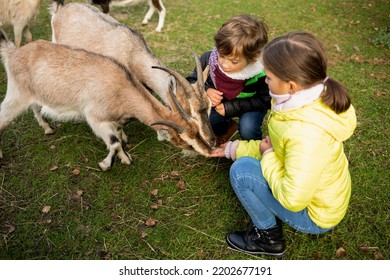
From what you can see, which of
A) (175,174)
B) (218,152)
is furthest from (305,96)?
(175,174)

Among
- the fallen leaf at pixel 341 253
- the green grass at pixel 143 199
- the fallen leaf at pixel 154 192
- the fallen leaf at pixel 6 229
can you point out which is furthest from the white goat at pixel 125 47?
the fallen leaf at pixel 6 229

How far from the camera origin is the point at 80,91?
3422mm

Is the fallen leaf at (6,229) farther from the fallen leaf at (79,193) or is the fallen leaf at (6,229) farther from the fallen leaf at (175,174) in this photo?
the fallen leaf at (175,174)

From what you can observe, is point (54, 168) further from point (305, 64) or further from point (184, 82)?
point (305, 64)

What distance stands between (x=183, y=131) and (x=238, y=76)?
695 millimetres

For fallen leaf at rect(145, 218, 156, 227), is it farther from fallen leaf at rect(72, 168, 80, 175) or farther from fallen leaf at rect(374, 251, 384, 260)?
fallen leaf at rect(374, 251, 384, 260)

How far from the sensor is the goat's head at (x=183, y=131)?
296cm

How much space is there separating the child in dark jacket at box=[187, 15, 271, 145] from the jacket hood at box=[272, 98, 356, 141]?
3.20 feet

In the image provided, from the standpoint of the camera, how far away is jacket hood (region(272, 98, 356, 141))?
6.49 ft

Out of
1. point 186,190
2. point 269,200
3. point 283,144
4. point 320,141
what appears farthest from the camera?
point 186,190

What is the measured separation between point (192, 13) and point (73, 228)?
5.67m

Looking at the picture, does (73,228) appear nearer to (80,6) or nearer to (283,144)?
(283,144)

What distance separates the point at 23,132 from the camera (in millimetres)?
4062
